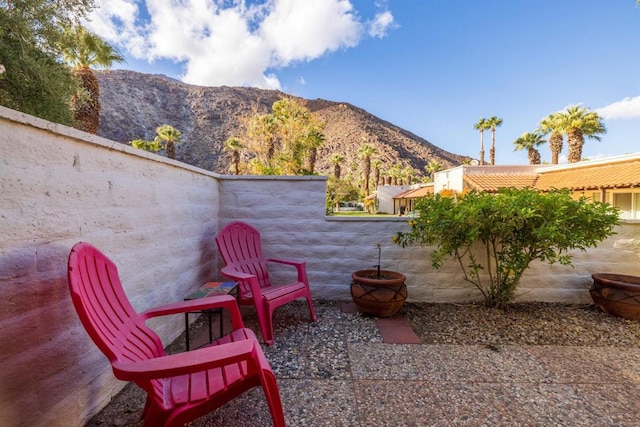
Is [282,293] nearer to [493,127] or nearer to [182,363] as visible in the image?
[182,363]

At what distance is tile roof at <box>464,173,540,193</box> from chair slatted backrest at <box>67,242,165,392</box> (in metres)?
17.0

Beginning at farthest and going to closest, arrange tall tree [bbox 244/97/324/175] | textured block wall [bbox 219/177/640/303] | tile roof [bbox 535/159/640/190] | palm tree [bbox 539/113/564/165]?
1. palm tree [bbox 539/113/564/165]
2. tall tree [bbox 244/97/324/175]
3. tile roof [bbox 535/159/640/190]
4. textured block wall [bbox 219/177/640/303]

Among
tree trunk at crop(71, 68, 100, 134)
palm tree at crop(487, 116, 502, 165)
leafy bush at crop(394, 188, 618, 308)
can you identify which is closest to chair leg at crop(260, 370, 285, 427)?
leafy bush at crop(394, 188, 618, 308)

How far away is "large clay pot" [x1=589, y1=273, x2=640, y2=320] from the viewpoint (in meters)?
2.90

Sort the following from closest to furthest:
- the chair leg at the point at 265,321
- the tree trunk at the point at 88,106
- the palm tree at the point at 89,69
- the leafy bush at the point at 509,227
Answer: the chair leg at the point at 265,321 → the leafy bush at the point at 509,227 → the palm tree at the point at 89,69 → the tree trunk at the point at 88,106

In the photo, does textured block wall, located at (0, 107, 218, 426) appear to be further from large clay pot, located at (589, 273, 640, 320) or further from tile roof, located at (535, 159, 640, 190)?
tile roof, located at (535, 159, 640, 190)

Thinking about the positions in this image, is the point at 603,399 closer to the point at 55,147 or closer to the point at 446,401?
the point at 446,401

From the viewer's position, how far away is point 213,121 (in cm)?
4141

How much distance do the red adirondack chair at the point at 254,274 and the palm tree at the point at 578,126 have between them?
22306mm

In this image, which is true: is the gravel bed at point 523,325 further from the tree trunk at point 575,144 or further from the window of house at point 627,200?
the tree trunk at point 575,144

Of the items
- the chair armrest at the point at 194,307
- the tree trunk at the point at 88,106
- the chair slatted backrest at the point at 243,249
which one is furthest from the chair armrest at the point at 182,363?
the tree trunk at the point at 88,106

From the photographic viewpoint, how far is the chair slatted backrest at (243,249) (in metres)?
2.96

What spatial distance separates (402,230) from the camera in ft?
11.6

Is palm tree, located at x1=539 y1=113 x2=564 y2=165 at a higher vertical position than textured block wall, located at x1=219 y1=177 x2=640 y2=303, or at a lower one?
higher
